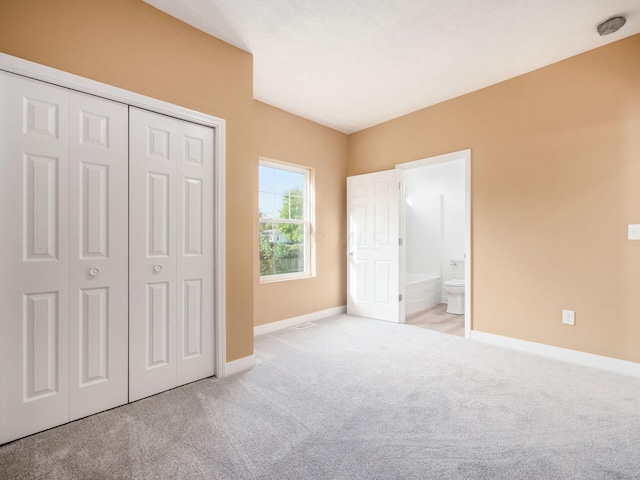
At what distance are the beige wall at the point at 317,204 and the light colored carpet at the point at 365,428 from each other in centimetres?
118

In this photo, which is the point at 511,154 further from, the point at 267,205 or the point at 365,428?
the point at 365,428

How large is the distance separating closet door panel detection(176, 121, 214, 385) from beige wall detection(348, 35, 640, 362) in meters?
2.78

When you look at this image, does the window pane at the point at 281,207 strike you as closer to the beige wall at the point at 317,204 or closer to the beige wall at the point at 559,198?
the beige wall at the point at 317,204

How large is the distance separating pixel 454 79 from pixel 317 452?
3.49 metres

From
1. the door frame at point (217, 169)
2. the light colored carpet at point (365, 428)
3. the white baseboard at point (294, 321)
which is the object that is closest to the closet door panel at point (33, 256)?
the light colored carpet at point (365, 428)

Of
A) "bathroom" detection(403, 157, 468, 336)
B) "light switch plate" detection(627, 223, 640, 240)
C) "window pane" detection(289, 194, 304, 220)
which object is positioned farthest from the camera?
"bathroom" detection(403, 157, 468, 336)

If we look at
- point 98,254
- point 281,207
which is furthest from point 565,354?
point 98,254

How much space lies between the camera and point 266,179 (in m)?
3.90

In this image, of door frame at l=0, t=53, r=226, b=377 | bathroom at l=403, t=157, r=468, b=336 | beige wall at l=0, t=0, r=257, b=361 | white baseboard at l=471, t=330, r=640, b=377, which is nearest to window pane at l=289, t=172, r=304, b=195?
beige wall at l=0, t=0, r=257, b=361

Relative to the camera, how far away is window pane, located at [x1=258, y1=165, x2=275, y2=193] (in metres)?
3.83

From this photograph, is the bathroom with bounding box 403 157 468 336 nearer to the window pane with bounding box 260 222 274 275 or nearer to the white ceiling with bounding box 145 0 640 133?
the white ceiling with bounding box 145 0 640 133

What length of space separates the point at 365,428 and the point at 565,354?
7.43 feet

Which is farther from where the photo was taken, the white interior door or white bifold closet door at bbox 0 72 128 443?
the white interior door

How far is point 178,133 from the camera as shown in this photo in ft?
7.76
